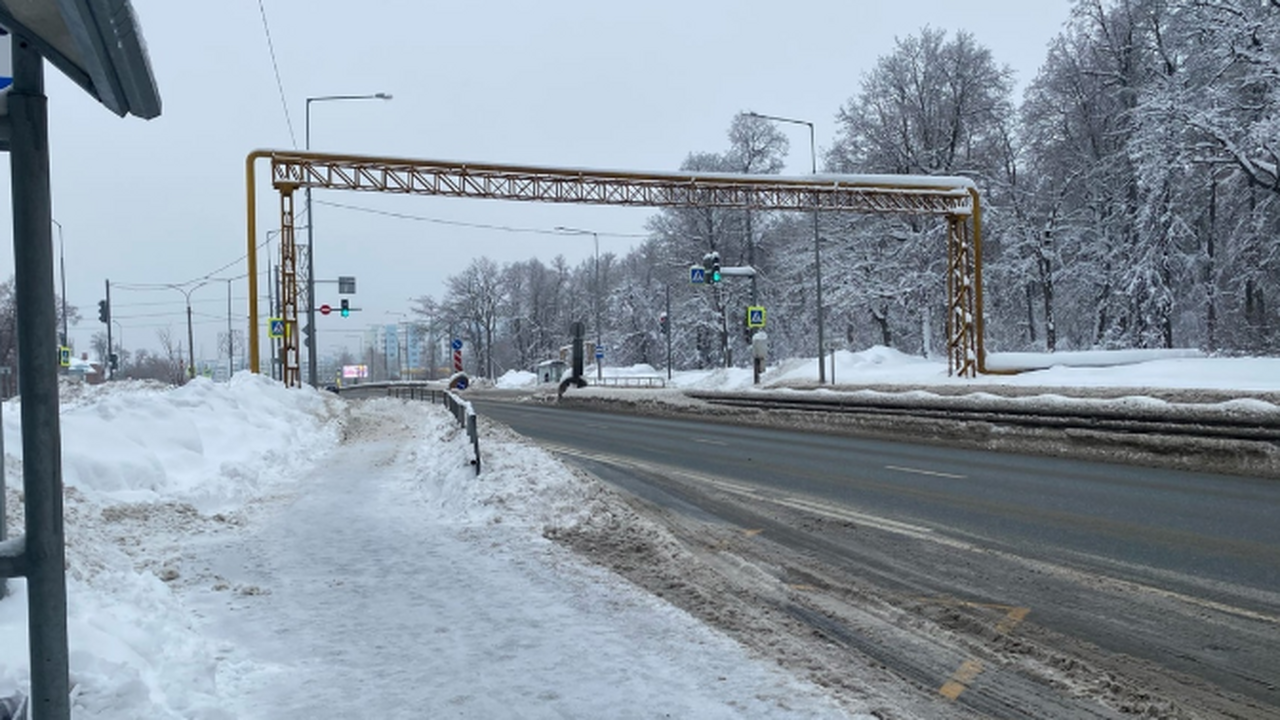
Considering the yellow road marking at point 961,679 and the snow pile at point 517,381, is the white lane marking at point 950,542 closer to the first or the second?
the yellow road marking at point 961,679

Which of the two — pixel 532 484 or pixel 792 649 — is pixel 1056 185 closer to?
pixel 532 484

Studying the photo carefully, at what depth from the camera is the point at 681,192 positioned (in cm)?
3081

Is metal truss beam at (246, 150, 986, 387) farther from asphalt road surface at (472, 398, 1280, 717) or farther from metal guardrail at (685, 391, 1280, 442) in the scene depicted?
asphalt road surface at (472, 398, 1280, 717)

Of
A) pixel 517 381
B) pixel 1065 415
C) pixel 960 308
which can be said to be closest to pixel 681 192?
pixel 960 308

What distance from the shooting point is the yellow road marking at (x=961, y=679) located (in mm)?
4602

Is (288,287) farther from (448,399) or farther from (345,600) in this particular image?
(345,600)

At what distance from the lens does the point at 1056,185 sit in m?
38.2

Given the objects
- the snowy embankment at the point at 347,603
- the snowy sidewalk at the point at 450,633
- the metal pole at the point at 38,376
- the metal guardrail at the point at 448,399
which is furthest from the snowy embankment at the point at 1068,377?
the metal pole at the point at 38,376

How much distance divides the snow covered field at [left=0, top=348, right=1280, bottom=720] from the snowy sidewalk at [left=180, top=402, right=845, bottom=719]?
20 millimetres

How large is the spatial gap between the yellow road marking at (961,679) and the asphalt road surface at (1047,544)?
2 cm

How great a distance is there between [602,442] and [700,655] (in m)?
15.1

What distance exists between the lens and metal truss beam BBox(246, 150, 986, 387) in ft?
88.6

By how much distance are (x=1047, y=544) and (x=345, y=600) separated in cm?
660

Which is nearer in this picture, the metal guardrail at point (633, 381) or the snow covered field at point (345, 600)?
the snow covered field at point (345, 600)
